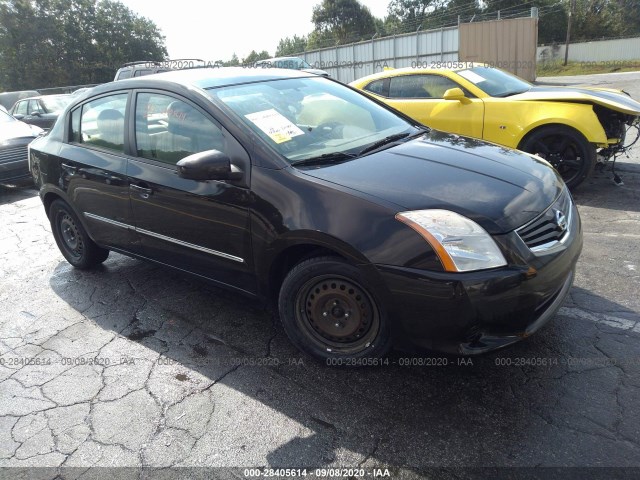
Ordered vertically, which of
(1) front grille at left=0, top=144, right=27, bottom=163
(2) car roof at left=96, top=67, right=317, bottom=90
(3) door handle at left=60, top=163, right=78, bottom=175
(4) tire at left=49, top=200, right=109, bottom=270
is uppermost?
(2) car roof at left=96, top=67, right=317, bottom=90

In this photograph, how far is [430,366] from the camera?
2.85 meters

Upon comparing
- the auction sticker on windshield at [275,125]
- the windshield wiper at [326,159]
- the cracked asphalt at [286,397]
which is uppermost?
the auction sticker on windshield at [275,125]

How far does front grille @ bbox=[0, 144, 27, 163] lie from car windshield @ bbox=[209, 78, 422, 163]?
6.66 meters

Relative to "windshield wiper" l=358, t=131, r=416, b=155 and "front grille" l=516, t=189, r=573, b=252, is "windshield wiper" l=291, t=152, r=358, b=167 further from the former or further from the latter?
"front grille" l=516, t=189, r=573, b=252

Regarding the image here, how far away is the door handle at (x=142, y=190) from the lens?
3368 millimetres

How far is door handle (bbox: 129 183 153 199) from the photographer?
3368mm

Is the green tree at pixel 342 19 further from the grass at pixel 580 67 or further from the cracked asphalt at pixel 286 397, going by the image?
the cracked asphalt at pixel 286 397

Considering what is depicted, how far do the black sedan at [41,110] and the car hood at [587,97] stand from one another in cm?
1277

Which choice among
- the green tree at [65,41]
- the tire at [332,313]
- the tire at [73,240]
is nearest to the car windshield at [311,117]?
the tire at [332,313]

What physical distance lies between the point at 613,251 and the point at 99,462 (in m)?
3.97

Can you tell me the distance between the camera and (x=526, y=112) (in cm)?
573

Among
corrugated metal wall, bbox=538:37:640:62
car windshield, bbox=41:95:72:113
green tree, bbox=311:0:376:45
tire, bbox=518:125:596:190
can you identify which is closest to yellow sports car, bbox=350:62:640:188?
tire, bbox=518:125:596:190

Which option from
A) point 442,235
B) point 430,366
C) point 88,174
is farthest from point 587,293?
point 88,174

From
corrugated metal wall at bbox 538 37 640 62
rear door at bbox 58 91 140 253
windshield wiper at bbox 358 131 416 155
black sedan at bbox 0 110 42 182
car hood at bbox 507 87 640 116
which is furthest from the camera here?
corrugated metal wall at bbox 538 37 640 62
